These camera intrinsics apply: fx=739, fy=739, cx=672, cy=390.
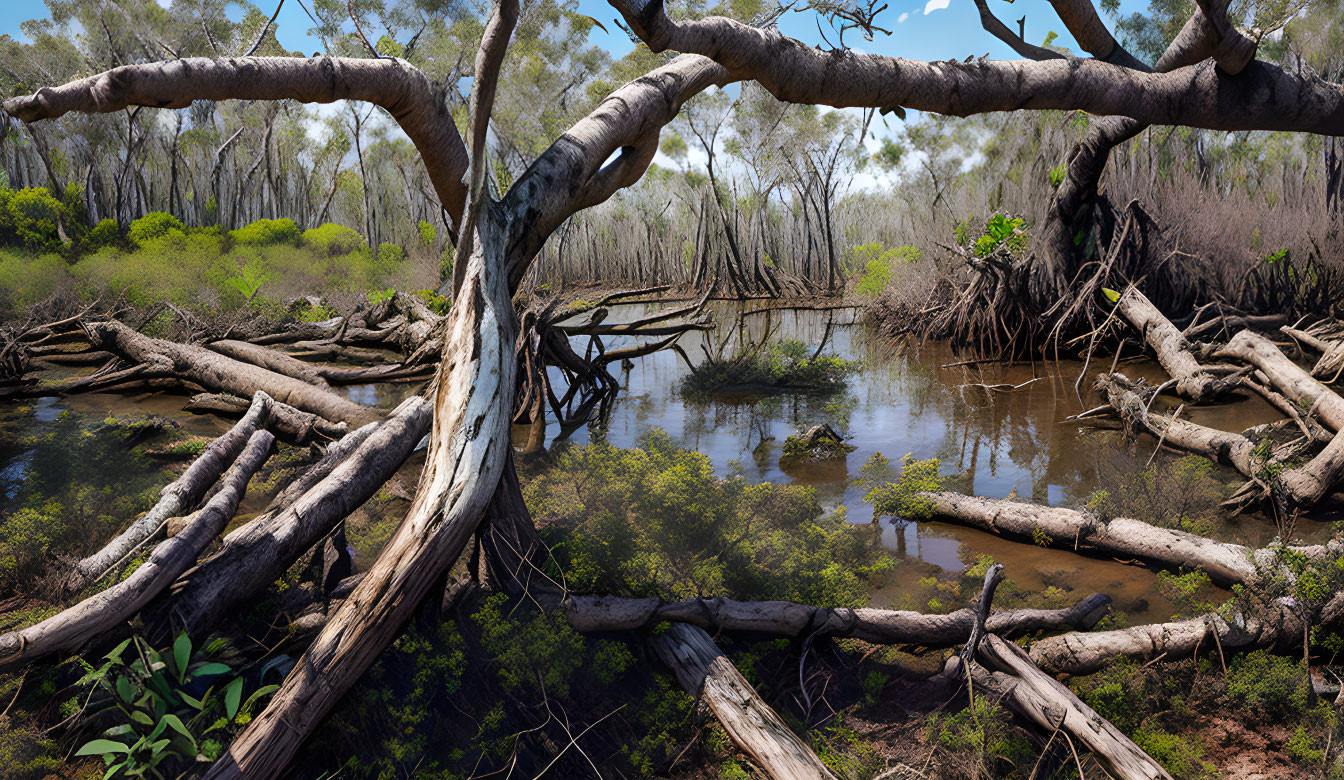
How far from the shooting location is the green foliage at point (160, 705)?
196 cm

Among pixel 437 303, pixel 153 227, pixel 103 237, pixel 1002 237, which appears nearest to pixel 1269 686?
pixel 1002 237

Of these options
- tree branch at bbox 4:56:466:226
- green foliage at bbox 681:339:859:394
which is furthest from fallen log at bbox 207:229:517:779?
green foliage at bbox 681:339:859:394

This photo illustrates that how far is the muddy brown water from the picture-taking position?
360 cm

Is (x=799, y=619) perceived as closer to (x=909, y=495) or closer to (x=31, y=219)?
(x=909, y=495)

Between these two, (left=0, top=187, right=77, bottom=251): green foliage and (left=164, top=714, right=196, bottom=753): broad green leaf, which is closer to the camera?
(left=164, top=714, right=196, bottom=753): broad green leaf

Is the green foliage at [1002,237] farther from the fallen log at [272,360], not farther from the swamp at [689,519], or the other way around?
the fallen log at [272,360]

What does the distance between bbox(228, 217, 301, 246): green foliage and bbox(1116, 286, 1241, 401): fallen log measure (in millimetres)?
20120

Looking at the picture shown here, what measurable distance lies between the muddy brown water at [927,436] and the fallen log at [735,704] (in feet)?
3.75

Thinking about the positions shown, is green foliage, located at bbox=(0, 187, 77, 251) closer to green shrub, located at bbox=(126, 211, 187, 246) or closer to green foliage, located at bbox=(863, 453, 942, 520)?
green shrub, located at bbox=(126, 211, 187, 246)

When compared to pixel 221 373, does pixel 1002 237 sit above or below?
above

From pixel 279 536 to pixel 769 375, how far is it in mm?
5403

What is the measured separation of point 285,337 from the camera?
9.98 meters

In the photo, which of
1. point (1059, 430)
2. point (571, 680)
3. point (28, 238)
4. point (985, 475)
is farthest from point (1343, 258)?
point (28, 238)

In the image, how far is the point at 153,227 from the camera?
60.2 feet
